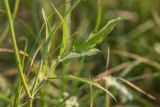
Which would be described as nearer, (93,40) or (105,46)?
(93,40)

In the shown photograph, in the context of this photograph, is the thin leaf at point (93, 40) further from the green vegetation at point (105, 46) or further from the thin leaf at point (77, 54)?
the green vegetation at point (105, 46)

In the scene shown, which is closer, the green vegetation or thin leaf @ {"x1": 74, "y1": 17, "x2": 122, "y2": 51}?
thin leaf @ {"x1": 74, "y1": 17, "x2": 122, "y2": 51}

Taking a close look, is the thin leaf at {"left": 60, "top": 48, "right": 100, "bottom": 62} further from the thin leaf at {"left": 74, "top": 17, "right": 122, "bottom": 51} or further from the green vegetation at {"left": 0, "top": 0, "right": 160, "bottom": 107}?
the green vegetation at {"left": 0, "top": 0, "right": 160, "bottom": 107}

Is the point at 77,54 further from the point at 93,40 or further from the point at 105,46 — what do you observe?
the point at 105,46

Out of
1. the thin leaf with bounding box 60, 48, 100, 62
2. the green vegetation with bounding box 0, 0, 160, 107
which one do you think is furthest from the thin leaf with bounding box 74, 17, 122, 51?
the green vegetation with bounding box 0, 0, 160, 107

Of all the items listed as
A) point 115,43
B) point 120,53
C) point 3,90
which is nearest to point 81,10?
point 115,43

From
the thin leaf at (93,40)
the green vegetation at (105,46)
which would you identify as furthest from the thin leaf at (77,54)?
the green vegetation at (105,46)

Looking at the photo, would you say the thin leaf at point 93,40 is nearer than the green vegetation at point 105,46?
Yes

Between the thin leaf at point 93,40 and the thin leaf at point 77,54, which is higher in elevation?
the thin leaf at point 93,40

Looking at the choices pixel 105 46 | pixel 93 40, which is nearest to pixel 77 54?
pixel 93 40

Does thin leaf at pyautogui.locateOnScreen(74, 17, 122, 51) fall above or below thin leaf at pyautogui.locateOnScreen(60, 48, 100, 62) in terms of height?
above

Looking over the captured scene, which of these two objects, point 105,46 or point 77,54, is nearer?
point 77,54

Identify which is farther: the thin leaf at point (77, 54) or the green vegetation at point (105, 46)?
the green vegetation at point (105, 46)
